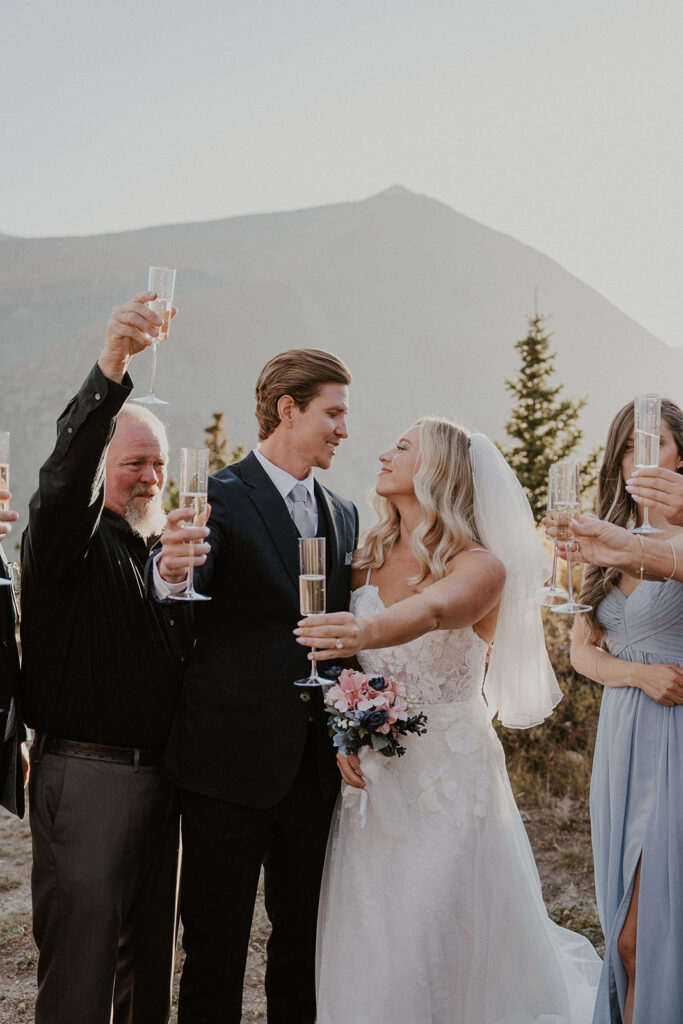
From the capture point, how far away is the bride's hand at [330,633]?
9.86ft

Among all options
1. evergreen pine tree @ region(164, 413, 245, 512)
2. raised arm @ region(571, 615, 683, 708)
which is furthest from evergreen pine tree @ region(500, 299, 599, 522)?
raised arm @ region(571, 615, 683, 708)

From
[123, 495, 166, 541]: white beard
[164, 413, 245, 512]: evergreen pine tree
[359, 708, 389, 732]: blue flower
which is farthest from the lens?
[164, 413, 245, 512]: evergreen pine tree

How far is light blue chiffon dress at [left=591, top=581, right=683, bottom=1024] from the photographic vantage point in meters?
3.49

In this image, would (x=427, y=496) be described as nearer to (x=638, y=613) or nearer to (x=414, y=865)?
(x=638, y=613)

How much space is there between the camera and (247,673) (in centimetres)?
354

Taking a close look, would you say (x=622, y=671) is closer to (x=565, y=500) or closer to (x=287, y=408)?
(x=565, y=500)

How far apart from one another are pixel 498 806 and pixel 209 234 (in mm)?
106711

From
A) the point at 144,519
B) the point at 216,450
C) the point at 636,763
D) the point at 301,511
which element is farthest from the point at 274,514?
the point at 216,450

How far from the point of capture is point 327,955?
357 cm

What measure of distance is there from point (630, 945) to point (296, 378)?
9.03 ft

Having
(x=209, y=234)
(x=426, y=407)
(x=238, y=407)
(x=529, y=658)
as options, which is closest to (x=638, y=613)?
(x=529, y=658)

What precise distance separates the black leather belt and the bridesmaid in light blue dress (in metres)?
1.96

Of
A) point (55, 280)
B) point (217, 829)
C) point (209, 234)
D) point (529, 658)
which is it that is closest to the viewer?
point (217, 829)

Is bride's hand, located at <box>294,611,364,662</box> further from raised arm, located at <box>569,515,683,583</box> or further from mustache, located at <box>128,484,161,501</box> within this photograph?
mustache, located at <box>128,484,161,501</box>
